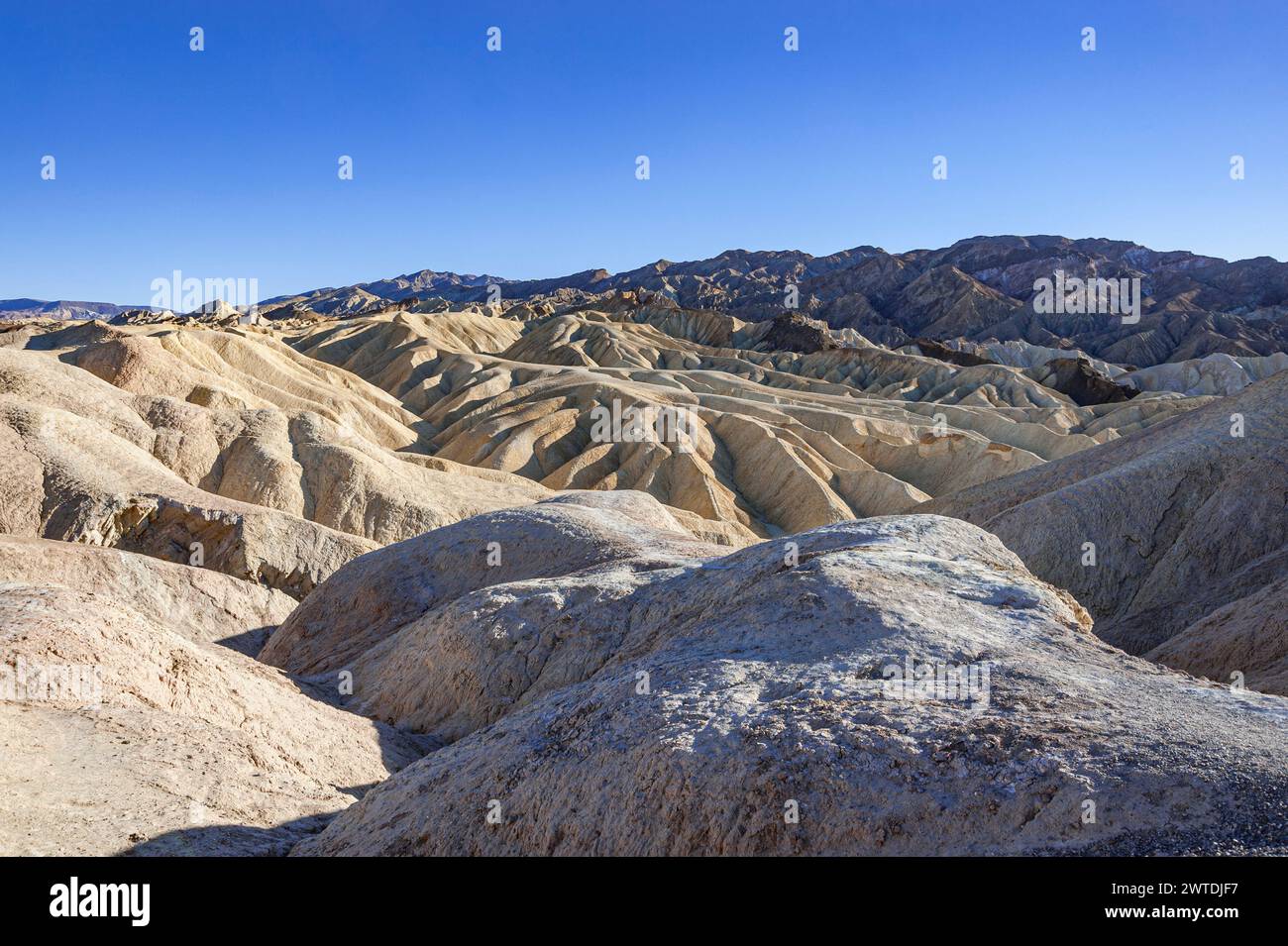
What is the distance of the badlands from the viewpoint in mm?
5078

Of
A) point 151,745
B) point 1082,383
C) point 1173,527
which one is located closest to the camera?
point 151,745

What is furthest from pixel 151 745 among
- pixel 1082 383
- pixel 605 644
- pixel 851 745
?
pixel 1082 383

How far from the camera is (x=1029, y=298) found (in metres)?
112

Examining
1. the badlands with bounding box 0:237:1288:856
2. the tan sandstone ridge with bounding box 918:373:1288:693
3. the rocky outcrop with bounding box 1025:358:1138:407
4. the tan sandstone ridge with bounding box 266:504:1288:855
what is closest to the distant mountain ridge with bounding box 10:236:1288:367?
the rocky outcrop with bounding box 1025:358:1138:407

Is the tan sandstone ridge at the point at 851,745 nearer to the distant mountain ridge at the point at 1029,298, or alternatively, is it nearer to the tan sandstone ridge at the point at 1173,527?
the tan sandstone ridge at the point at 1173,527

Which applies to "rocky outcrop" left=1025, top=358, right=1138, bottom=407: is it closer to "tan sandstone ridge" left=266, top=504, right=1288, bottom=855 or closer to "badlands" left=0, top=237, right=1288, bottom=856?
"badlands" left=0, top=237, right=1288, bottom=856

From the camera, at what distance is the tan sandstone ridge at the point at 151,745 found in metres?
5.57

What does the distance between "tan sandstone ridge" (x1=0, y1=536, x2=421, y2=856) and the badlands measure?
28 mm

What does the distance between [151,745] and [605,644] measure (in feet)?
15.5

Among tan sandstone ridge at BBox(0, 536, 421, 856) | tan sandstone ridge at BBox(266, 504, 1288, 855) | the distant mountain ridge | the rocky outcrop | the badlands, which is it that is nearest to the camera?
tan sandstone ridge at BBox(266, 504, 1288, 855)

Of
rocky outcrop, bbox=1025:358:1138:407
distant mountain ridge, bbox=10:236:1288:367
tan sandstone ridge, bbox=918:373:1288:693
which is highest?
distant mountain ridge, bbox=10:236:1288:367

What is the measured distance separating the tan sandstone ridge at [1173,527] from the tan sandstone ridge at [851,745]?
7447 millimetres

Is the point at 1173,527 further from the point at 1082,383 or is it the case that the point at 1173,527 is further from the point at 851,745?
the point at 1082,383
